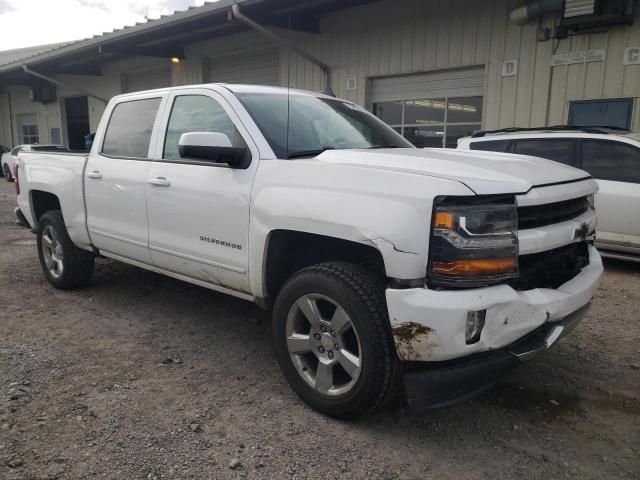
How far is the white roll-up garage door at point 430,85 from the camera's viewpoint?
9867 mm

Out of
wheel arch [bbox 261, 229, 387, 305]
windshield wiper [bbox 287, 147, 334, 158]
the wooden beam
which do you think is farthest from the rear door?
the wooden beam

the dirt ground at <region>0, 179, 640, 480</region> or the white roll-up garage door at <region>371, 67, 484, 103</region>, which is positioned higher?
the white roll-up garage door at <region>371, 67, 484, 103</region>

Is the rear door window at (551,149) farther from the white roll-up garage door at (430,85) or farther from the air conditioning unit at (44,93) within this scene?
the air conditioning unit at (44,93)

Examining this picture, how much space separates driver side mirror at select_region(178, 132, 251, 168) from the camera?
9.94 feet

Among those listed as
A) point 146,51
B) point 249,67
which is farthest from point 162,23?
point 146,51

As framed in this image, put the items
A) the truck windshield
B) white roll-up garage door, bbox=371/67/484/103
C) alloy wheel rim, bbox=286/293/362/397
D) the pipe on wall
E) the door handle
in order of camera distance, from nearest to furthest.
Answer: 1. alloy wheel rim, bbox=286/293/362/397
2. the truck windshield
3. the door handle
4. the pipe on wall
5. white roll-up garage door, bbox=371/67/484/103

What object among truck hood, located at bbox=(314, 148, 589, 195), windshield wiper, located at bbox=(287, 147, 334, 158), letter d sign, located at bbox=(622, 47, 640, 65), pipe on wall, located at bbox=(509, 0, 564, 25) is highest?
pipe on wall, located at bbox=(509, 0, 564, 25)

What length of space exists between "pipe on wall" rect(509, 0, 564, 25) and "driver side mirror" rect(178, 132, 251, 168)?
24.1 ft

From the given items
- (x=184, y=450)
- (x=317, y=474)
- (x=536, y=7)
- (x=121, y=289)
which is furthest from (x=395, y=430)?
(x=536, y=7)

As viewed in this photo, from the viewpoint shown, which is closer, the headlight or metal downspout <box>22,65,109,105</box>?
the headlight

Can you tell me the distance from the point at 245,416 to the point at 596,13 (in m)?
8.25

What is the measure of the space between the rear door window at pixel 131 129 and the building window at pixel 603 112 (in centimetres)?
725

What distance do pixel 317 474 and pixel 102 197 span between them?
9.94 ft

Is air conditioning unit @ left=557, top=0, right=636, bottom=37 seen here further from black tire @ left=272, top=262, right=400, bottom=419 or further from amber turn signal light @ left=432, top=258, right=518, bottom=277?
black tire @ left=272, top=262, right=400, bottom=419
